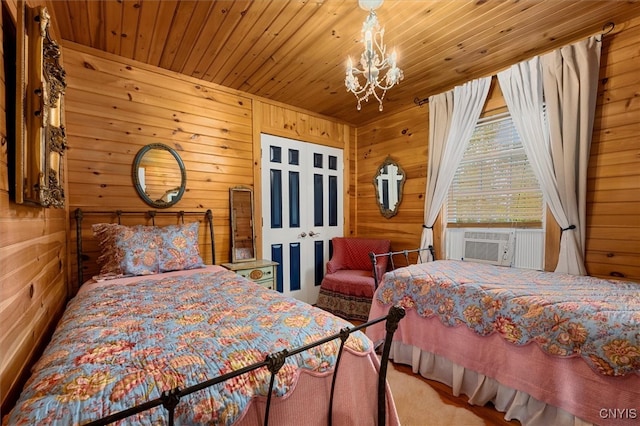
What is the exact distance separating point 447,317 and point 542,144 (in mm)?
1601

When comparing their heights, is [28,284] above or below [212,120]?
below

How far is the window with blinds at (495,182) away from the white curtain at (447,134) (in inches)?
5.2

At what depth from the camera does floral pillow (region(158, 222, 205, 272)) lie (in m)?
2.12

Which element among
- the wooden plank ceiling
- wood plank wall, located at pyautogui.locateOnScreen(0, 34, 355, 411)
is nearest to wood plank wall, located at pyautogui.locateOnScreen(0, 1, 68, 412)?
wood plank wall, located at pyautogui.locateOnScreen(0, 34, 355, 411)

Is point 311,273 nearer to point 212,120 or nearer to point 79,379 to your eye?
point 212,120

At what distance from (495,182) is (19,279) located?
10.7 feet

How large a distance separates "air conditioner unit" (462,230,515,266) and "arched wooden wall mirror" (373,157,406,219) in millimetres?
928

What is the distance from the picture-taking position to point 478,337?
5.82 feet

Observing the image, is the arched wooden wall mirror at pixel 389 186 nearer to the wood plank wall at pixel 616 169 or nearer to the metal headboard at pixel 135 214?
the wood plank wall at pixel 616 169

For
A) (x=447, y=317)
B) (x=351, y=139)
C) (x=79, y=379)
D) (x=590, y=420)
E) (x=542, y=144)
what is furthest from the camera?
(x=351, y=139)

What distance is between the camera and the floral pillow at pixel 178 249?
2.12m

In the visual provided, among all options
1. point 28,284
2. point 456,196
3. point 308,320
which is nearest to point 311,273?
point 456,196

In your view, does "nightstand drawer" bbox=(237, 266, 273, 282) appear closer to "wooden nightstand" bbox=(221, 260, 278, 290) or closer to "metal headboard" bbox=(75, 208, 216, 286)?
"wooden nightstand" bbox=(221, 260, 278, 290)

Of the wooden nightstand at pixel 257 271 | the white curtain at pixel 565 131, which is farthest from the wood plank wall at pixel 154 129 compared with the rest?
the white curtain at pixel 565 131
